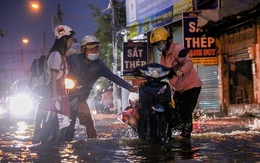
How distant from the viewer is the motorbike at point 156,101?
7.06m

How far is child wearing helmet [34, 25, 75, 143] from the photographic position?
23.9 feet

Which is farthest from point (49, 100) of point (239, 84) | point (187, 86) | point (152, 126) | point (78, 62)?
Answer: point (239, 84)

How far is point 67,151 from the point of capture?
21.3 ft

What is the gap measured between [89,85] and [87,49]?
1.93ft

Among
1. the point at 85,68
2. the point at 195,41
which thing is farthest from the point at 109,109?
the point at 85,68

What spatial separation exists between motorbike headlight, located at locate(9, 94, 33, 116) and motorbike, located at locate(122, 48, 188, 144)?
879 inches

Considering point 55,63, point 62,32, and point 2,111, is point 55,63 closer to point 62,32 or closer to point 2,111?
point 62,32

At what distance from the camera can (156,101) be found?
7086 mm

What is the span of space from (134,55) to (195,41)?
Answer: 5996mm

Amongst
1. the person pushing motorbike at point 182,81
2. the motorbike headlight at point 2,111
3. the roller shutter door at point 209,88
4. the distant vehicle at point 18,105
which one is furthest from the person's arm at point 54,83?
the motorbike headlight at point 2,111

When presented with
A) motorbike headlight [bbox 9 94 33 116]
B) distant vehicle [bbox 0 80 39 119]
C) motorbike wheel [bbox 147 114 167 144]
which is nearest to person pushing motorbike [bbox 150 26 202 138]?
motorbike wheel [bbox 147 114 167 144]

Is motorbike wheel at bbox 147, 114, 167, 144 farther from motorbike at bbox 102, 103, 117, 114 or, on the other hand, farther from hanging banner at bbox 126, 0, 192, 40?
motorbike at bbox 102, 103, 117, 114

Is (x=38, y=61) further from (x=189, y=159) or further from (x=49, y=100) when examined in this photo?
(x=189, y=159)

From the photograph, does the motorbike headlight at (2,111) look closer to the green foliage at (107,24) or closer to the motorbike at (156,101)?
the green foliage at (107,24)
